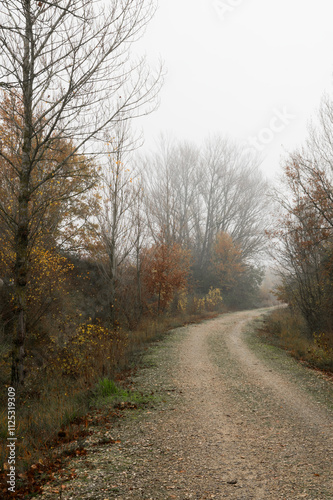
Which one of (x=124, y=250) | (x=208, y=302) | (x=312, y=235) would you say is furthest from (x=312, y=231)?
(x=208, y=302)

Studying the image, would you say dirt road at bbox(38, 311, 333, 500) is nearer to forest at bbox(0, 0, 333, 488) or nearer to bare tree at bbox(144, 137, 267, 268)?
forest at bbox(0, 0, 333, 488)

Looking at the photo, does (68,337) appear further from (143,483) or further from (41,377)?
(143,483)

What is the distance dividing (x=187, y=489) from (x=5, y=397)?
15.6 ft

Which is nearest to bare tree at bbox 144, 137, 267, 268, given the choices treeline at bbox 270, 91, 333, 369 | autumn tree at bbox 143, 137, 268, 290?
autumn tree at bbox 143, 137, 268, 290

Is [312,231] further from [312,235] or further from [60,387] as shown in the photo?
[60,387]

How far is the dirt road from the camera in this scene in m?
3.32

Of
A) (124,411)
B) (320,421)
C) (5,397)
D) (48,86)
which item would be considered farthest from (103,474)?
(48,86)

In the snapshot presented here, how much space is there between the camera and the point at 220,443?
4.35 m

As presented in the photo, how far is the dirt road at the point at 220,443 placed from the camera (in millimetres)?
3316

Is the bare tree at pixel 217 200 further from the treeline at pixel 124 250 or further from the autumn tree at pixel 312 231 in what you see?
the autumn tree at pixel 312 231

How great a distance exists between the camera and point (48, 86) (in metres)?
5.40

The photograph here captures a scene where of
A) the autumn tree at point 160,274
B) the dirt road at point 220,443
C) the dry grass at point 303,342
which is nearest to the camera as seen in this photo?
the dirt road at point 220,443

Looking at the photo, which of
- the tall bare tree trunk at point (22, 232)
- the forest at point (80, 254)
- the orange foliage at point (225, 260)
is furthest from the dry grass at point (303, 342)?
the orange foliage at point (225, 260)

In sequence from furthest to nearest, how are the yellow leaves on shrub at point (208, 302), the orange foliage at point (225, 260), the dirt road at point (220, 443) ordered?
the orange foliage at point (225, 260), the yellow leaves on shrub at point (208, 302), the dirt road at point (220, 443)
